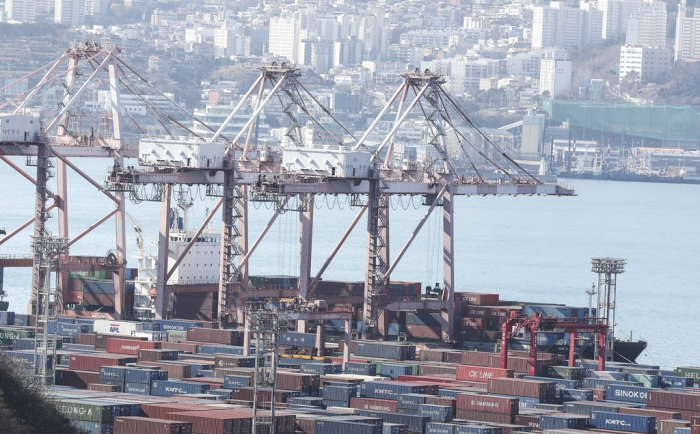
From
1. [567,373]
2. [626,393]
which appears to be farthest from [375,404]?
[567,373]

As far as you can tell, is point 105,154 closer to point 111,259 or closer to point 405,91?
point 111,259

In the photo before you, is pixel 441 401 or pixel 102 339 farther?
pixel 102 339

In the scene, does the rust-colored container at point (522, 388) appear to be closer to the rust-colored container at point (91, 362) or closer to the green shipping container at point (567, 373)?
the green shipping container at point (567, 373)

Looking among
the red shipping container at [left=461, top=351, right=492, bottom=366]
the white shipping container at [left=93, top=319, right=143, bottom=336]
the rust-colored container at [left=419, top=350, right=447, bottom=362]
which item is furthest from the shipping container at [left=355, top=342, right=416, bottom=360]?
the white shipping container at [left=93, top=319, right=143, bottom=336]

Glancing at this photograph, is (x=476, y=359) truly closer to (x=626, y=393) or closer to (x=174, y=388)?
(x=626, y=393)

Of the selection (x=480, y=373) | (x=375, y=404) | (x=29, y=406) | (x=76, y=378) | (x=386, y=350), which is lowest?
(x=375, y=404)

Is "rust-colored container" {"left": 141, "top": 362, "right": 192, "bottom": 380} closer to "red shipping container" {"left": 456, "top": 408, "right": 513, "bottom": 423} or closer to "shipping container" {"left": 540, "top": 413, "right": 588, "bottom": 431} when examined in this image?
"red shipping container" {"left": 456, "top": 408, "right": 513, "bottom": 423}
